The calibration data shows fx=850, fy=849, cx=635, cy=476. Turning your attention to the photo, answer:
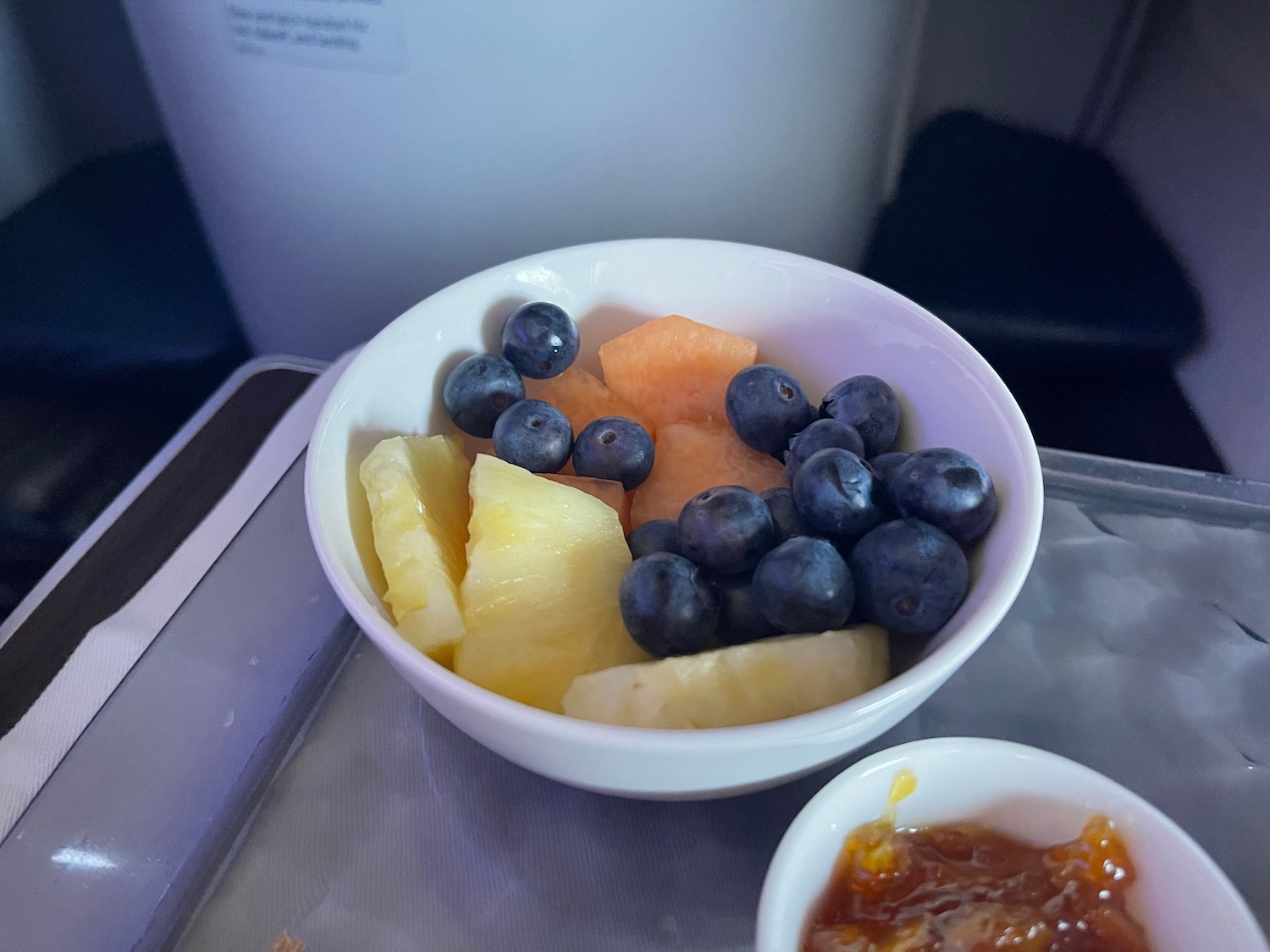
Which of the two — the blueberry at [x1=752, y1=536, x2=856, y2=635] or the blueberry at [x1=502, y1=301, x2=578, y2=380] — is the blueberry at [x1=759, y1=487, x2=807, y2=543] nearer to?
the blueberry at [x1=752, y1=536, x2=856, y2=635]

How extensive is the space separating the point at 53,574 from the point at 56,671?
0.52 ft

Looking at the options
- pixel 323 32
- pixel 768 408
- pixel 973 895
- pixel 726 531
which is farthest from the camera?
pixel 323 32

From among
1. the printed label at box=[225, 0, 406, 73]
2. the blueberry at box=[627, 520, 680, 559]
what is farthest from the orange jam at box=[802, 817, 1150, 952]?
the printed label at box=[225, 0, 406, 73]

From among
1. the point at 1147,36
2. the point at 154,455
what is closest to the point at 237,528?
the point at 154,455

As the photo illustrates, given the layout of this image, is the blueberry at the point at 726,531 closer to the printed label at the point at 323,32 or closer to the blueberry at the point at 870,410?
the blueberry at the point at 870,410

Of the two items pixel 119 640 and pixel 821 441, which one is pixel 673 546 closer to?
pixel 821 441

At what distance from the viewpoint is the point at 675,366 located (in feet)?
2.40

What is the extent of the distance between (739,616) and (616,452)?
16 centimetres

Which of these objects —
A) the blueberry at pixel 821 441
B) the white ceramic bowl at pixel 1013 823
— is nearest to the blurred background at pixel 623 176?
the blueberry at pixel 821 441

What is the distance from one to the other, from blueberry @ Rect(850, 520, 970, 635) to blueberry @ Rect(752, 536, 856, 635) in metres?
0.02

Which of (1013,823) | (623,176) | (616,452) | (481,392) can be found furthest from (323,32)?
(1013,823)

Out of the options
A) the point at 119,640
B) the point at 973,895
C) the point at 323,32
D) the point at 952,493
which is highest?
the point at 323,32

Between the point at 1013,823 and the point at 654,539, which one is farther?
the point at 654,539

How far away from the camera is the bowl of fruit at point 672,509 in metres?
0.49
